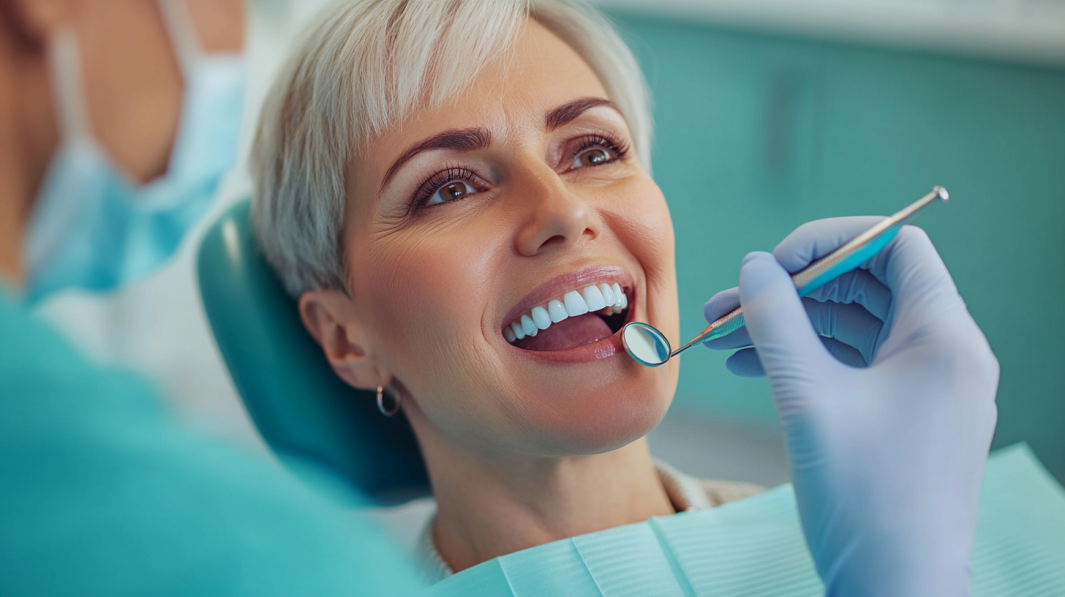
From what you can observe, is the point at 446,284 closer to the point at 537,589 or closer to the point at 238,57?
the point at 537,589

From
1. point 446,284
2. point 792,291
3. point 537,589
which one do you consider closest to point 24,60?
point 446,284

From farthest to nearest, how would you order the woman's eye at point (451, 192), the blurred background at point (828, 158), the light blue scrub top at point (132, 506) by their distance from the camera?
the blurred background at point (828, 158) → the woman's eye at point (451, 192) → the light blue scrub top at point (132, 506)

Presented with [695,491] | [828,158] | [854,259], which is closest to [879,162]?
[828,158]

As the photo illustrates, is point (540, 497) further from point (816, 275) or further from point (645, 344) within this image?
point (816, 275)

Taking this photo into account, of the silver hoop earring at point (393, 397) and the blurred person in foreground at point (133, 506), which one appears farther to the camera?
the silver hoop earring at point (393, 397)

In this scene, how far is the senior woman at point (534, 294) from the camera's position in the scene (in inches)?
29.3

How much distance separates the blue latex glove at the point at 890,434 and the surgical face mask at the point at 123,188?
5.78 ft

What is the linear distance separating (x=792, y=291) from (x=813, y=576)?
44 cm

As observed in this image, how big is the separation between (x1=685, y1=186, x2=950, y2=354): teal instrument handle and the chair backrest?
62cm

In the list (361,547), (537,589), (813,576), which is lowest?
(813,576)

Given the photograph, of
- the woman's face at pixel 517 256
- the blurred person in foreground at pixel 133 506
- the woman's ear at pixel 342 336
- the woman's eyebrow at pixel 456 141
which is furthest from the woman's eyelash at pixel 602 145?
the blurred person in foreground at pixel 133 506

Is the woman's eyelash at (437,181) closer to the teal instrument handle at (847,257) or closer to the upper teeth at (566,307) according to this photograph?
the upper teeth at (566,307)

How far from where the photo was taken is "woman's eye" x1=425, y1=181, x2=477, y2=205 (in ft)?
3.25

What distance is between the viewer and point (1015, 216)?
221cm
